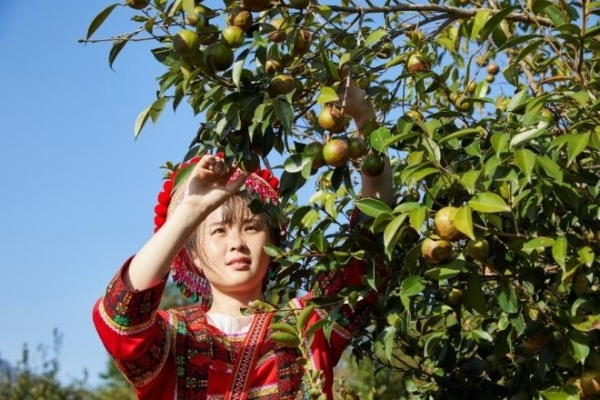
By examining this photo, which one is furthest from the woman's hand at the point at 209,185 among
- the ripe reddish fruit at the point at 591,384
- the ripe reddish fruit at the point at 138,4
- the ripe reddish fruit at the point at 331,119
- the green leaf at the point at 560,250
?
the ripe reddish fruit at the point at 591,384

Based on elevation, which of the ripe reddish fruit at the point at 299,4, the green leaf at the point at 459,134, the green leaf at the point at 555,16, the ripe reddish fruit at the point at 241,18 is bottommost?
the green leaf at the point at 459,134

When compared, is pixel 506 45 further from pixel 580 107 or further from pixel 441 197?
pixel 441 197

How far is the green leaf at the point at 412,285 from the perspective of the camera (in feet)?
5.65

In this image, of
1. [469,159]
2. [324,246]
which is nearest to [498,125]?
[469,159]

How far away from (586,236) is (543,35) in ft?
1.40

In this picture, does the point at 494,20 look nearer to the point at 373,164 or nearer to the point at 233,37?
the point at 373,164

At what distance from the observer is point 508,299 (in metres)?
1.75

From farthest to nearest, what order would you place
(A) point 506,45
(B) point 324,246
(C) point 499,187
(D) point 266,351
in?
(D) point 266,351 → (B) point 324,246 → (A) point 506,45 → (C) point 499,187

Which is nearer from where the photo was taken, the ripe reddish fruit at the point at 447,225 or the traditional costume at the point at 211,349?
the ripe reddish fruit at the point at 447,225

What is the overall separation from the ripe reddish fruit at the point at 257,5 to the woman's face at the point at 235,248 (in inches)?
27.8

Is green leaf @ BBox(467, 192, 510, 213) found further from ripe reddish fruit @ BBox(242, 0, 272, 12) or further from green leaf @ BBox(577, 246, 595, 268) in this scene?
ripe reddish fruit @ BBox(242, 0, 272, 12)

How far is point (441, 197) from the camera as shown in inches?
72.5

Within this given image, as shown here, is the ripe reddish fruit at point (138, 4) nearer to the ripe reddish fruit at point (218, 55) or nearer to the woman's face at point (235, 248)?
Result: the ripe reddish fruit at point (218, 55)

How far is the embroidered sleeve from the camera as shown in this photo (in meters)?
1.99
